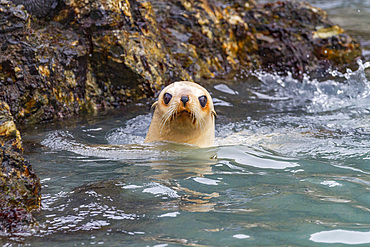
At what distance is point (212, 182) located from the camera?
3.72m

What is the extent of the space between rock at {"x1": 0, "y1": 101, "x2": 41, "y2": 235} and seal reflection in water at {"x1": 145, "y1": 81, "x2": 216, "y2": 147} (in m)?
2.16

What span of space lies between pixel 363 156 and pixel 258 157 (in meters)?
0.95

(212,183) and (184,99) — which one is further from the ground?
(184,99)

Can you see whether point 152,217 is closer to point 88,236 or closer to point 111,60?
point 88,236

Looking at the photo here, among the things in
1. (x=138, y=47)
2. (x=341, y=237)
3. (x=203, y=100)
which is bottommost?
(x=341, y=237)

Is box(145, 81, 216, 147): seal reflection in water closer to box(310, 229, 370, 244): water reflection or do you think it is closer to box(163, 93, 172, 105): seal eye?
box(163, 93, 172, 105): seal eye

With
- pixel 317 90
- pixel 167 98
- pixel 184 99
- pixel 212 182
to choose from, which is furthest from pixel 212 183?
pixel 317 90

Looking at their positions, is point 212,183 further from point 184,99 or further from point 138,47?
point 138,47

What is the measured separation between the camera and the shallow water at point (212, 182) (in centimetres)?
272

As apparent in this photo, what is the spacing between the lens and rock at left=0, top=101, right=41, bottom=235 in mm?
2748

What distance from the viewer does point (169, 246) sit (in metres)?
2.56

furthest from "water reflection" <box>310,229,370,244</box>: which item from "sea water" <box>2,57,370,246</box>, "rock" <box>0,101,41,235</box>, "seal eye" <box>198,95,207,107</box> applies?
"seal eye" <box>198,95,207,107</box>

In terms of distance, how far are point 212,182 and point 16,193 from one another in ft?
4.79

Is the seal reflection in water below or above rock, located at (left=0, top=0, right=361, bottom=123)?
below
